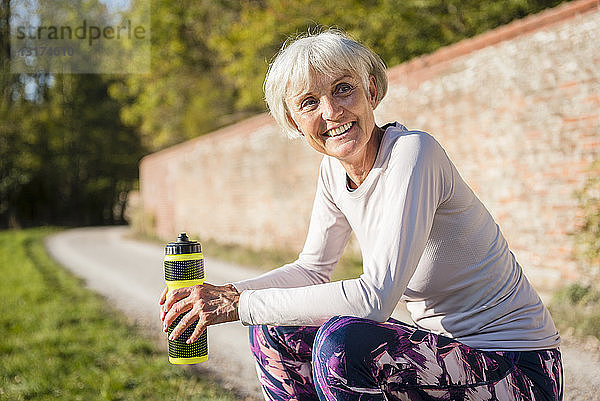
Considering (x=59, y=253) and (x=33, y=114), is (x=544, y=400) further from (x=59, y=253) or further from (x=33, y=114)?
(x=33, y=114)

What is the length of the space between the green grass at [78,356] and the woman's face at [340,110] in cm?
186

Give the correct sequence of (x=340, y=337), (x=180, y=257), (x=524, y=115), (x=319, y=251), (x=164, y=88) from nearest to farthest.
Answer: (x=340, y=337), (x=180, y=257), (x=319, y=251), (x=524, y=115), (x=164, y=88)

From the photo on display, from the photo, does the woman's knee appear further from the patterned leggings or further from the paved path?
the paved path

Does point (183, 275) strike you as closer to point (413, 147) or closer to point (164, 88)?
point (413, 147)

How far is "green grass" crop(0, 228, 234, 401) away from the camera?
363 cm

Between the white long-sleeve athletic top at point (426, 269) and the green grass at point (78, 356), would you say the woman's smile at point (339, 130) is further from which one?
the green grass at point (78, 356)

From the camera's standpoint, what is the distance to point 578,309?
4516 millimetres

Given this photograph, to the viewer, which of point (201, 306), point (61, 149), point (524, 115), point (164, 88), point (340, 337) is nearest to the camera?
point (340, 337)

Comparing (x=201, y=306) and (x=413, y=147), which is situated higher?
(x=413, y=147)

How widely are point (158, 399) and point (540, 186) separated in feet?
12.7

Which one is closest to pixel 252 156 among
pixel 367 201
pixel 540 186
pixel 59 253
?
pixel 59 253

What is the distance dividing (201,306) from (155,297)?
221 inches

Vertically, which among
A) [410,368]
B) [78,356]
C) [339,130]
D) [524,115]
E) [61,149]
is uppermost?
[61,149]

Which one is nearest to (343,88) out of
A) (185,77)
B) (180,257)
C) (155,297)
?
(180,257)
